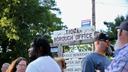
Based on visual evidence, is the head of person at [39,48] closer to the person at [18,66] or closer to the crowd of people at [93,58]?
the crowd of people at [93,58]

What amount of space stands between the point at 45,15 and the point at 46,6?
1.34 m

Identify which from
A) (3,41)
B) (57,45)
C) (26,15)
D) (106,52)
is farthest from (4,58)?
(106,52)

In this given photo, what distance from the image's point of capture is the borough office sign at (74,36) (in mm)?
15052

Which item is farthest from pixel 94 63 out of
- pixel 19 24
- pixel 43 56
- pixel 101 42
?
pixel 19 24

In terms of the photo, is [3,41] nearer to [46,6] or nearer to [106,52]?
[46,6]

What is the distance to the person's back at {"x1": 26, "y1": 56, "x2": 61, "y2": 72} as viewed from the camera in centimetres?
548

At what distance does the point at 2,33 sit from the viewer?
125ft

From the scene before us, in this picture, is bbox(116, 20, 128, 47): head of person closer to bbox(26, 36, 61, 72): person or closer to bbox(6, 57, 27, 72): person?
bbox(26, 36, 61, 72): person

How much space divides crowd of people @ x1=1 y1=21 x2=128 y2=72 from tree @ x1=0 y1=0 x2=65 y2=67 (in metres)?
30.2

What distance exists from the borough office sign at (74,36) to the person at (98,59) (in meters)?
7.97

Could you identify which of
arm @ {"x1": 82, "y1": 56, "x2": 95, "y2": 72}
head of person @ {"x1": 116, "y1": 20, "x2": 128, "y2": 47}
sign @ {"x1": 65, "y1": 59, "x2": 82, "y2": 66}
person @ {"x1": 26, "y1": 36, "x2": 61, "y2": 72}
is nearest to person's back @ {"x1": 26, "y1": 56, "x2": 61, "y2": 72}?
person @ {"x1": 26, "y1": 36, "x2": 61, "y2": 72}

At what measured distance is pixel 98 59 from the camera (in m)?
6.56

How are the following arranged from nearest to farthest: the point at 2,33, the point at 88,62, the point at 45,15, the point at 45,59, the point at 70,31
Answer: the point at 45,59, the point at 88,62, the point at 70,31, the point at 2,33, the point at 45,15

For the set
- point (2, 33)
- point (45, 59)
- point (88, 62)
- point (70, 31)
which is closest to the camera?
point (45, 59)
